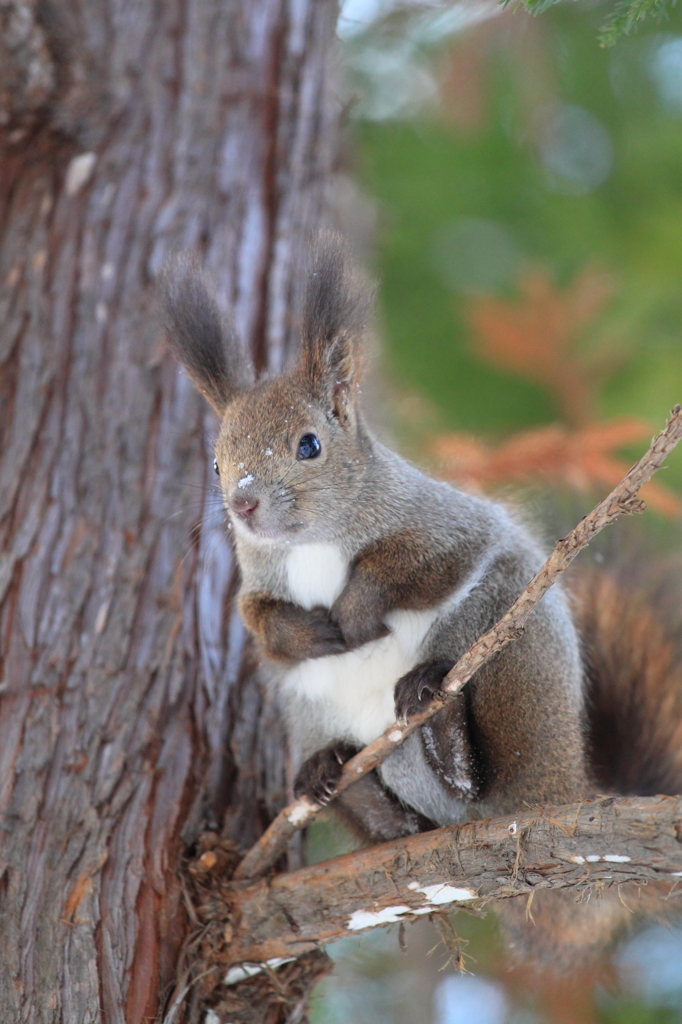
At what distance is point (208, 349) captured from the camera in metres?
2.04

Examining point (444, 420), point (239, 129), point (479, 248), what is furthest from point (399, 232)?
point (239, 129)

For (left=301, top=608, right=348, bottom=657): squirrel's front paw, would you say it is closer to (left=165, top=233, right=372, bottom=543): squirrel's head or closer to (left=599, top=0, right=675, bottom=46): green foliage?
(left=165, top=233, right=372, bottom=543): squirrel's head

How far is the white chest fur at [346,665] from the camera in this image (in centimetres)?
195

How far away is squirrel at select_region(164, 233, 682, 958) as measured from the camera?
1.84 meters

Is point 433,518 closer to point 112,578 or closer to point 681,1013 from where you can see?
point 112,578

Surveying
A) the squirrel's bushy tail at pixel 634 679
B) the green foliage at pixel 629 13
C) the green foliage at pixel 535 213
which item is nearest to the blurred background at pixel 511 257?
the green foliage at pixel 535 213

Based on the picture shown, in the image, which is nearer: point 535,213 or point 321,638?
point 321,638

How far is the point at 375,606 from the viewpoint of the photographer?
1894 mm

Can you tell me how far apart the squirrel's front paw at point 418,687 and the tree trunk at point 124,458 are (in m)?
0.58

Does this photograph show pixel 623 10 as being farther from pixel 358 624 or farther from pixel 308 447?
pixel 358 624

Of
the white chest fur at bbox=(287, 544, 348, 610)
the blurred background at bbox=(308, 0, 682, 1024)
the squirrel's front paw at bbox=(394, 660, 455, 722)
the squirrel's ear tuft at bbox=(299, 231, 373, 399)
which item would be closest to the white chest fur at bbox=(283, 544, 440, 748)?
the white chest fur at bbox=(287, 544, 348, 610)

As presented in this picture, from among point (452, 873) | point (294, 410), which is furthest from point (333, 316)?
point (452, 873)

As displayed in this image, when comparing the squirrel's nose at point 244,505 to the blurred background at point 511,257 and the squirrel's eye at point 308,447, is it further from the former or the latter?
the blurred background at point 511,257

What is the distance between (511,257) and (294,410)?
2137 mm
